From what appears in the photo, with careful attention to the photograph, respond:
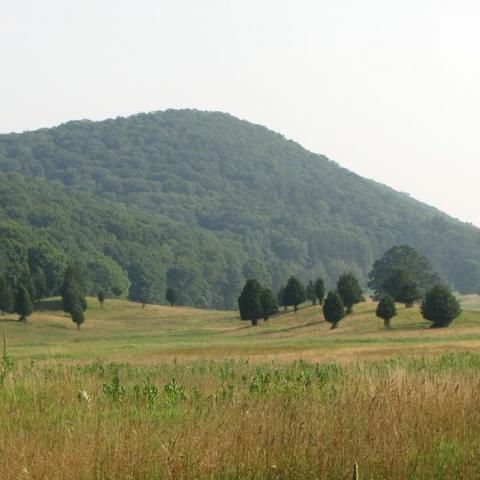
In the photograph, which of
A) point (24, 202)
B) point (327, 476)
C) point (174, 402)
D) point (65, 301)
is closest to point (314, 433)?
point (327, 476)

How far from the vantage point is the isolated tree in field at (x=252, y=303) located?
8762cm

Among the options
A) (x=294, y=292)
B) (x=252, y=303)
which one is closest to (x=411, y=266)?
(x=294, y=292)

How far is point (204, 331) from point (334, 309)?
1852 cm

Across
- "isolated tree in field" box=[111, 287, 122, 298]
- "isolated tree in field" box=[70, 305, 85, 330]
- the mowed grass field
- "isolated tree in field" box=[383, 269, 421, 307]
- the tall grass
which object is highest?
"isolated tree in field" box=[111, 287, 122, 298]

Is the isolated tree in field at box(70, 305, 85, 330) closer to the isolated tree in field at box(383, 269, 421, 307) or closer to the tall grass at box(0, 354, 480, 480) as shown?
the isolated tree in field at box(383, 269, 421, 307)

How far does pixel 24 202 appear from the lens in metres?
194

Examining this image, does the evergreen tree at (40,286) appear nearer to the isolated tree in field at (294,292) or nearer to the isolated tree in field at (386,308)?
the isolated tree in field at (294,292)

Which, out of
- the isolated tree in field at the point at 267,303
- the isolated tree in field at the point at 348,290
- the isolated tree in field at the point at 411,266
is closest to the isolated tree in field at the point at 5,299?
the isolated tree in field at the point at 267,303

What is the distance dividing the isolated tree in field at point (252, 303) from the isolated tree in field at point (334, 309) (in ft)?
52.5

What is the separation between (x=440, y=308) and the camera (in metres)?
66.6

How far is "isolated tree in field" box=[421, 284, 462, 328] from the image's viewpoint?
66.6 meters

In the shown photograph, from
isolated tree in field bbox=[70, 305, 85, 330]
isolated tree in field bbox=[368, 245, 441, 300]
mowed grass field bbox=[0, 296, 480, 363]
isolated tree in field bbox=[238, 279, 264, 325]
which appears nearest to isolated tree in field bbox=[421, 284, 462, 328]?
mowed grass field bbox=[0, 296, 480, 363]

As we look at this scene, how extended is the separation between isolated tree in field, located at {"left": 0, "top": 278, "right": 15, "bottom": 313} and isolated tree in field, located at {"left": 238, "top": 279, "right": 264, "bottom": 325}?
31605 mm

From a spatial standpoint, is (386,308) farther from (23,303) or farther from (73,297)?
(73,297)
